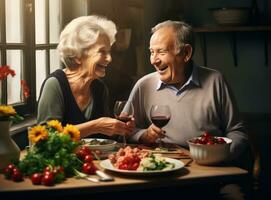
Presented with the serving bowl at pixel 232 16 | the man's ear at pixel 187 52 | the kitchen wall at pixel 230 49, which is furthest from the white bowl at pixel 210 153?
the serving bowl at pixel 232 16

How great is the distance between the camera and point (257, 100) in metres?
4.22

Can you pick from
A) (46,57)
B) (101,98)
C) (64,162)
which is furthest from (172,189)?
(46,57)

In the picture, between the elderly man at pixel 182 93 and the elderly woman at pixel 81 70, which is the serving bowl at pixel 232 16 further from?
the elderly woman at pixel 81 70

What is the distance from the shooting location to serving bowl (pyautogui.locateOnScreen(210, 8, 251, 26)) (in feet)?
12.9

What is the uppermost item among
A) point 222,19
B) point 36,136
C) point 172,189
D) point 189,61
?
point 222,19

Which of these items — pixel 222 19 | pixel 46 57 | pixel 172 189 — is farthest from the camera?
pixel 222 19

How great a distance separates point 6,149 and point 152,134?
769 mm

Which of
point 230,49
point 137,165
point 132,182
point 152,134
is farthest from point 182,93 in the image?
point 230,49

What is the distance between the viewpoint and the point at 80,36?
265 cm

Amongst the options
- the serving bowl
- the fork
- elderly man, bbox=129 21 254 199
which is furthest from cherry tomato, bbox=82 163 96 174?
the serving bowl

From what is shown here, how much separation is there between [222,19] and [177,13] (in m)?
0.42

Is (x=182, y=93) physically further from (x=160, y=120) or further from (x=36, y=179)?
(x=36, y=179)

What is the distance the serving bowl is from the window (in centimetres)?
148

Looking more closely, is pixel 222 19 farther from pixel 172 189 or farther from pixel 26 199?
pixel 26 199
